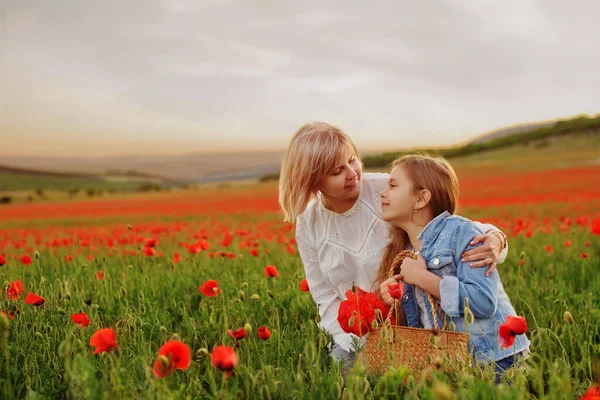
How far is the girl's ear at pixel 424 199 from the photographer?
2988 millimetres

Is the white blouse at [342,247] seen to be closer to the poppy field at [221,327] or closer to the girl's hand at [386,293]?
the poppy field at [221,327]

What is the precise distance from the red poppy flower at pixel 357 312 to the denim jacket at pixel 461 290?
375 millimetres

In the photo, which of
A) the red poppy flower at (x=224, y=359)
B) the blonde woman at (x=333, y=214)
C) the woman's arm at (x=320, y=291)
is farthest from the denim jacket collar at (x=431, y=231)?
the red poppy flower at (x=224, y=359)

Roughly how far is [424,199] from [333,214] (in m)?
0.87

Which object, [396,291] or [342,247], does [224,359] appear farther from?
[342,247]

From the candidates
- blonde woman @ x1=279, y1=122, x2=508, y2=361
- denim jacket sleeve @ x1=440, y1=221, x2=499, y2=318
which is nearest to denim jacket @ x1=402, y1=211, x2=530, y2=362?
denim jacket sleeve @ x1=440, y1=221, x2=499, y2=318

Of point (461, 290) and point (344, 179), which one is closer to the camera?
point (461, 290)

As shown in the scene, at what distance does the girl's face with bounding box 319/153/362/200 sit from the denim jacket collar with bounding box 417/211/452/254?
0.59 meters

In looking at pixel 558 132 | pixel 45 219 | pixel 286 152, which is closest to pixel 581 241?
pixel 286 152

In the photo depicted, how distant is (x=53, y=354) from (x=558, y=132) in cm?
4780

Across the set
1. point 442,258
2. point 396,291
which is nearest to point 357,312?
point 396,291

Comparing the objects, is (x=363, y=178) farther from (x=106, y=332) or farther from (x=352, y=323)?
(x=106, y=332)

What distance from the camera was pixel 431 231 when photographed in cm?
296

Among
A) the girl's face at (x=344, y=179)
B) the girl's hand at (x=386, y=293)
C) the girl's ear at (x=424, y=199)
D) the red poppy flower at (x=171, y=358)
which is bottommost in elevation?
the girl's hand at (x=386, y=293)
